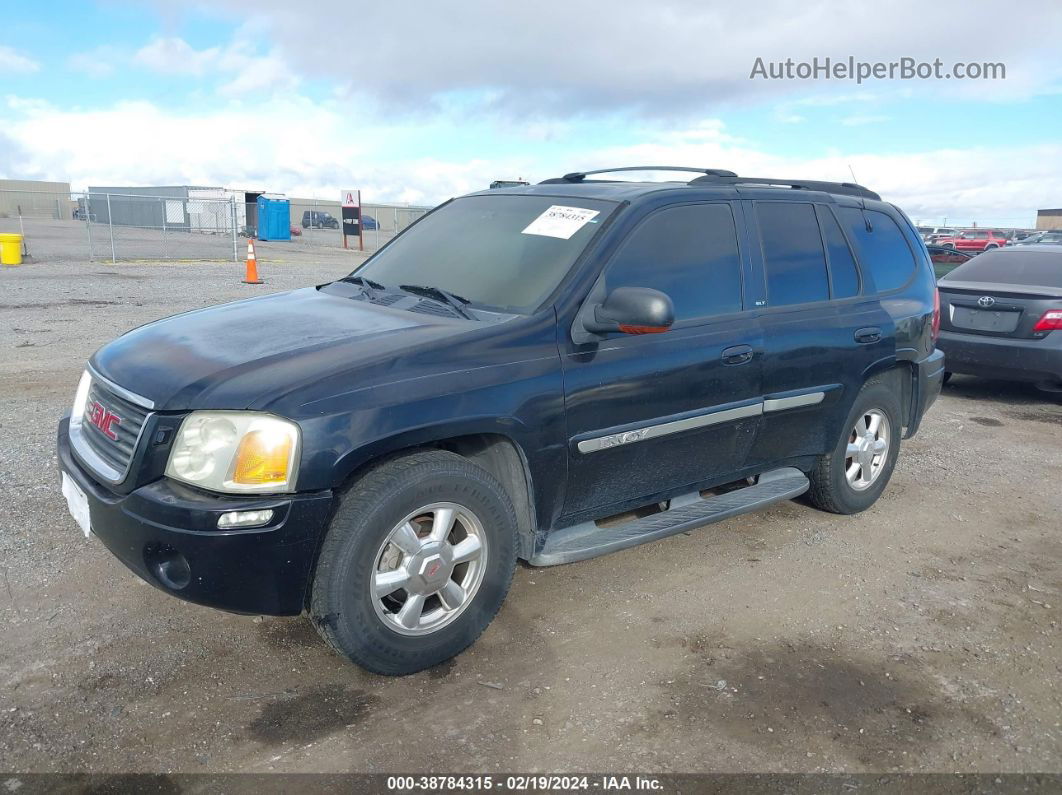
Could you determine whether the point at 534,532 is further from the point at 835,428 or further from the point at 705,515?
the point at 835,428

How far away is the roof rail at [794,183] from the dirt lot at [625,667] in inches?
75.5

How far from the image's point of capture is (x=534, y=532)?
3645 millimetres

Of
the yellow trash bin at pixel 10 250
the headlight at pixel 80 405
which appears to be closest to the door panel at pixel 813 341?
the headlight at pixel 80 405

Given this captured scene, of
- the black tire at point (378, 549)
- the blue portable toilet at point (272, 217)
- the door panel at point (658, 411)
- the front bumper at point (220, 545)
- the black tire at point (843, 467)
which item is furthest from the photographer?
the blue portable toilet at point (272, 217)

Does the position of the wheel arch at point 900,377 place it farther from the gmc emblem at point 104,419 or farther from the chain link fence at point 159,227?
the chain link fence at point 159,227

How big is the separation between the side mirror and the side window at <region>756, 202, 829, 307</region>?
1140mm

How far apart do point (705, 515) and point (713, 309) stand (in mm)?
983

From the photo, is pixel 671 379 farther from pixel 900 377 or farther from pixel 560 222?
pixel 900 377

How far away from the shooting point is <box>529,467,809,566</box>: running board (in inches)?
145

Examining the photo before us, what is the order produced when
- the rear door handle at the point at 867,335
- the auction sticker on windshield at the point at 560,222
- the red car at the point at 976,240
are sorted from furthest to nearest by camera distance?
the red car at the point at 976,240
the rear door handle at the point at 867,335
the auction sticker on windshield at the point at 560,222

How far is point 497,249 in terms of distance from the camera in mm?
4125

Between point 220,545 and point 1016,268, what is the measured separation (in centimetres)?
834

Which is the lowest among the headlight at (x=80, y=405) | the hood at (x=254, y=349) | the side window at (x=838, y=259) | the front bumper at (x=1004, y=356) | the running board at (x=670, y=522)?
the running board at (x=670, y=522)

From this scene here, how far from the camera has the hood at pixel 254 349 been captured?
9.84 feet
